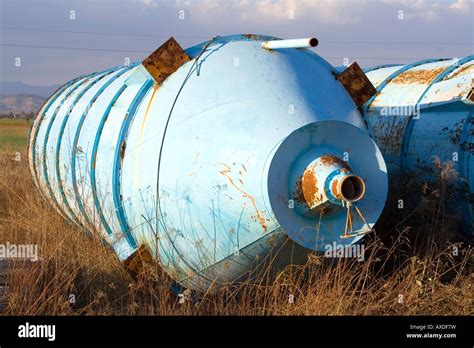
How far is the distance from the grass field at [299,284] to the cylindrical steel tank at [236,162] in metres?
0.19

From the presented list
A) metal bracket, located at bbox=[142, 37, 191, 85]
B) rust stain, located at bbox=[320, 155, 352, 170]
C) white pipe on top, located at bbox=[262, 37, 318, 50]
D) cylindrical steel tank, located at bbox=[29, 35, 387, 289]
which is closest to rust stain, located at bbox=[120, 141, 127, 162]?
cylindrical steel tank, located at bbox=[29, 35, 387, 289]

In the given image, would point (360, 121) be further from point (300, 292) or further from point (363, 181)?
point (300, 292)

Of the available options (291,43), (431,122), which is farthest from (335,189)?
(431,122)

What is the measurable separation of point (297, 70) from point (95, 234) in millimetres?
2270

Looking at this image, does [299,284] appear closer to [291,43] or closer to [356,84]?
[356,84]

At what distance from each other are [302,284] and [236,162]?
3.19 ft

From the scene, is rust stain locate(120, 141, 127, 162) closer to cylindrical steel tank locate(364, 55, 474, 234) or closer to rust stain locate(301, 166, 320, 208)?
rust stain locate(301, 166, 320, 208)

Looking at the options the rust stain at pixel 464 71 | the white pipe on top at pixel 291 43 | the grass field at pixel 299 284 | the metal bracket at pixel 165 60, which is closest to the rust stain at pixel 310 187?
the grass field at pixel 299 284

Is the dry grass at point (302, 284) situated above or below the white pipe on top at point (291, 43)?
below

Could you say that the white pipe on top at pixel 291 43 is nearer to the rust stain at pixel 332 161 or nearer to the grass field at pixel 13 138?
the rust stain at pixel 332 161

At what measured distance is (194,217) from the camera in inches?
156

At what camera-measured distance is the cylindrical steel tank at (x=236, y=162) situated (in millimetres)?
3729
